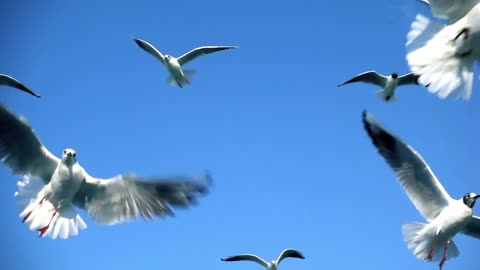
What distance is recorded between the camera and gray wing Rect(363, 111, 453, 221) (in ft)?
33.0

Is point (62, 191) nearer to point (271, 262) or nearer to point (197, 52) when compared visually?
point (271, 262)

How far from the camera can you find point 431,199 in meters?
10.5

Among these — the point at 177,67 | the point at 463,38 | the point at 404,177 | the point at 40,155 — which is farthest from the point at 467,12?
the point at 177,67

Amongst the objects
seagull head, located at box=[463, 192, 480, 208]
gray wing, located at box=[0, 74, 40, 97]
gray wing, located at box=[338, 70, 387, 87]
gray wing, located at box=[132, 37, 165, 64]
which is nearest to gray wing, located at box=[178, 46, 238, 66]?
gray wing, located at box=[132, 37, 165, 64]

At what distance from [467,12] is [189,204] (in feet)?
12.5

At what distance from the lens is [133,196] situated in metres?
9.03

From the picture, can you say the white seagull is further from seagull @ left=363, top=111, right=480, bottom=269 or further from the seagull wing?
seagull @ left=363, top=111, right=480, bottom=269

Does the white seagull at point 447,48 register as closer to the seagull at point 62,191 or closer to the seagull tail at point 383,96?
the seagull at point 62,191

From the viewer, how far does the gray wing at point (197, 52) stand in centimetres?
1683

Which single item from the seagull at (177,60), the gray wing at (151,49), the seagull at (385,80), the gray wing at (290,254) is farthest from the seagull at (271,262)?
the gray wing at (151,49)

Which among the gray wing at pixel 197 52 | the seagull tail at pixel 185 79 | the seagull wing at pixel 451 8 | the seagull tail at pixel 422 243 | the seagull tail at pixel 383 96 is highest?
the gray wing at pixel 197 52

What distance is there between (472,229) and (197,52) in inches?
334

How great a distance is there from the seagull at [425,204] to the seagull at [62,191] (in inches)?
129

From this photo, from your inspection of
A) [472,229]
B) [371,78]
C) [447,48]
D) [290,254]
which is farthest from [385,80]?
[447,48]
